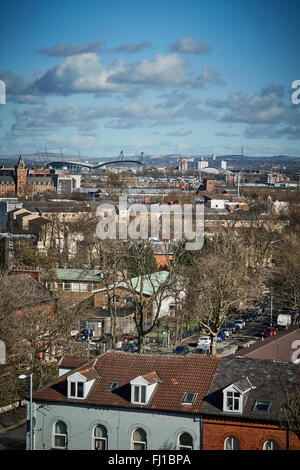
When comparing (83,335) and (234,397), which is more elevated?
(234,397)

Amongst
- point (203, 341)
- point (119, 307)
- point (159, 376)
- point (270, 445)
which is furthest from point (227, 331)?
point (270, 445)

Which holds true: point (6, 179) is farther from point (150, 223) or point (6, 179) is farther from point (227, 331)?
point (227, 331)

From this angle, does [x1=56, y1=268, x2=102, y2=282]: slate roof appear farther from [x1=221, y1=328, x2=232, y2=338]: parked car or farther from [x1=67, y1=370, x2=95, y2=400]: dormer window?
[x1=67, y1=370, x2=95, y2=400]: dormer window

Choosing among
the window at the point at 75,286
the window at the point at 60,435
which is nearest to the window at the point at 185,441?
the window at the point at 60,435

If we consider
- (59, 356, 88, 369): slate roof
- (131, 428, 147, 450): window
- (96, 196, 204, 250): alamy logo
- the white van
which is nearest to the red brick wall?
(131, 428, 147, 450): window

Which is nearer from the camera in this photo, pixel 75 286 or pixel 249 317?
pixel 75 286
